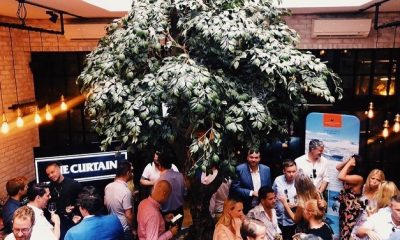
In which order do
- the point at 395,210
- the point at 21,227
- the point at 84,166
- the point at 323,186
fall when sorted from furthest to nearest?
the point at 323,186 < the point at 84,166 < the point at 395,210 < the point at 21,227

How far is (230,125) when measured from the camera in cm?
228

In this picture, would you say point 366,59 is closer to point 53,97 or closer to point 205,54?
point 205,54

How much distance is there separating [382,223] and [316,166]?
1.90 metres

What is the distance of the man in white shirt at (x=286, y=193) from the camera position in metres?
4.48

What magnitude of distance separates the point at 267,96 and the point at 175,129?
72 centimetres

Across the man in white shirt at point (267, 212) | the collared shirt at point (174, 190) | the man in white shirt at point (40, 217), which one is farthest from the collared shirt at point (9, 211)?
the man in white shirt at point (267, 212)

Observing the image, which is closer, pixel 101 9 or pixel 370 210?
pixel 370 210

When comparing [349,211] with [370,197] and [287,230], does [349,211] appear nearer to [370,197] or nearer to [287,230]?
[370,197]

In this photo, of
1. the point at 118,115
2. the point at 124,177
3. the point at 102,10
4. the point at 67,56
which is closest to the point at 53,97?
the point at 67,56

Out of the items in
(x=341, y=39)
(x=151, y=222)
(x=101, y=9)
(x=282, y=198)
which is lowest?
(x=282, y=198)

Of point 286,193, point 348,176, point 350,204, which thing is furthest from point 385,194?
point 286,193

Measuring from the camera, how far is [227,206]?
3.28 metres

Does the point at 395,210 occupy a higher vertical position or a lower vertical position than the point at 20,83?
lower

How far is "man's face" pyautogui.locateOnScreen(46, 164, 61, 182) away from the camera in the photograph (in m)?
4.47
